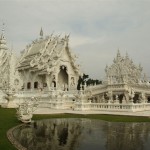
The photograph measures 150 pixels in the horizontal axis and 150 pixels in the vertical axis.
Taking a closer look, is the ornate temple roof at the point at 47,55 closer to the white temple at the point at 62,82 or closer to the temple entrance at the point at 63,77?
the white temple at the point at 62,82

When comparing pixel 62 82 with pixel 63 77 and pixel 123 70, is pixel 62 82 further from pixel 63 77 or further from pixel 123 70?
pixel 123 70

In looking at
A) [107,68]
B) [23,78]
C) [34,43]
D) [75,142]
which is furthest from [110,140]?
[34,43]

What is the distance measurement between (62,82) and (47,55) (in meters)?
5.08

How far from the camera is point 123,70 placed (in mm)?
28094

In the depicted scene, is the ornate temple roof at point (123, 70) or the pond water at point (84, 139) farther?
the ornate temple roof at point (123, 70)

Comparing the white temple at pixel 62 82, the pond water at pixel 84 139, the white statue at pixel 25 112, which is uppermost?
the white temple at pixel 62 82

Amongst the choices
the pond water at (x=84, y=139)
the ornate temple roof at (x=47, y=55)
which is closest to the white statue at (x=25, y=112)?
the pond water at (x=84, y=139)

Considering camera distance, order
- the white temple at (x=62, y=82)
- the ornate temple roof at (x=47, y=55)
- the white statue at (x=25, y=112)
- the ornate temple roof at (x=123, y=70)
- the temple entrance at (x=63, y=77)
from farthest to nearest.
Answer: the temple entrance at (x=63, y=77) → the ornate temple roof at (x=47, y=55) → the ornate temple roof at (x=123, y=70) → the white temple at (x=62, y=82) → the white statue at (x=25, y=112)

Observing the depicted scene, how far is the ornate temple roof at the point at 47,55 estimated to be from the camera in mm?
33312

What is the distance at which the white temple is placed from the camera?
21688 millimetres

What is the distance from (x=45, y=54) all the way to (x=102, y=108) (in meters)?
16.5

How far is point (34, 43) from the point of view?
40.0 meters

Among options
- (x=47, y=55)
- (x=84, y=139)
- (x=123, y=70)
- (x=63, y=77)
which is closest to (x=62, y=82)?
(x=63, y=77)

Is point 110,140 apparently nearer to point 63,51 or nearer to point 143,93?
point 143,93
